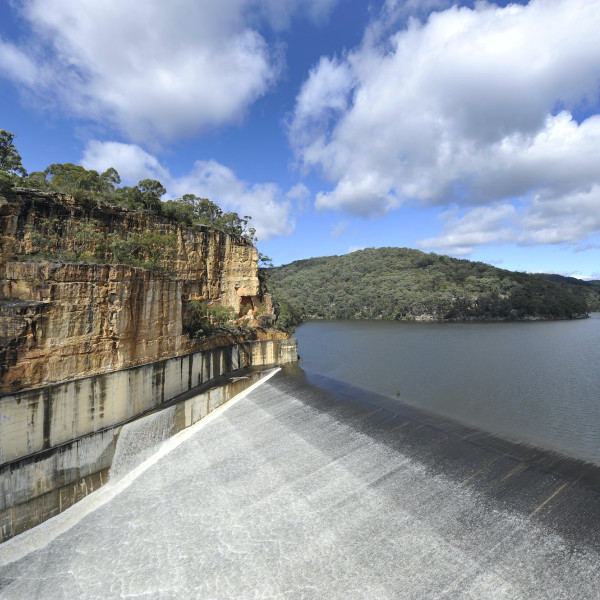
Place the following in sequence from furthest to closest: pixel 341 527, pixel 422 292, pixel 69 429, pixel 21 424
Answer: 1. pixel 422 292
2. pixel 69 429
3. pixel 21 424
4. pixel 341 527

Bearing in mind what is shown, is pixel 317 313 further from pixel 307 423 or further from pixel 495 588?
pixel 495 588

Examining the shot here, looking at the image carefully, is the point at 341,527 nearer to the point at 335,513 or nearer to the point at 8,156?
the point at 335,513

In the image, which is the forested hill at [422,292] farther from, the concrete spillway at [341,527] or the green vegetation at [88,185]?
the concrete spillway at [341,527]

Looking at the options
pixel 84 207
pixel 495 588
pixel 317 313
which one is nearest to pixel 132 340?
pixel 84 207

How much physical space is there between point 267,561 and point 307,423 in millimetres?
5727

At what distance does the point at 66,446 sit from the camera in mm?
10758

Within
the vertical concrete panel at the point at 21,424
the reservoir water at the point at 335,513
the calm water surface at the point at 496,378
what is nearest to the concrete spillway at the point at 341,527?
the reservoir water at the point at 335,513

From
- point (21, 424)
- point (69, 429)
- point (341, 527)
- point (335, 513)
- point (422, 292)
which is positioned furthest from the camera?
point (422, 292)

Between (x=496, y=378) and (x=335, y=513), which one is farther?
(x=496, y=378)

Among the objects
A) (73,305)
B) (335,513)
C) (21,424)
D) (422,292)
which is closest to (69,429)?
(21,424)

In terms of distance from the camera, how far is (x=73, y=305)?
38.3 feet

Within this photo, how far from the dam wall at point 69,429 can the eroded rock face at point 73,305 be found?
1.64 ft

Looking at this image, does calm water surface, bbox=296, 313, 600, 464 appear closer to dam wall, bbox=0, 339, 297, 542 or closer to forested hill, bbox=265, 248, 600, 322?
dam wall, bbox=0, 339, 297, 542

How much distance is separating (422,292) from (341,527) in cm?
6635
